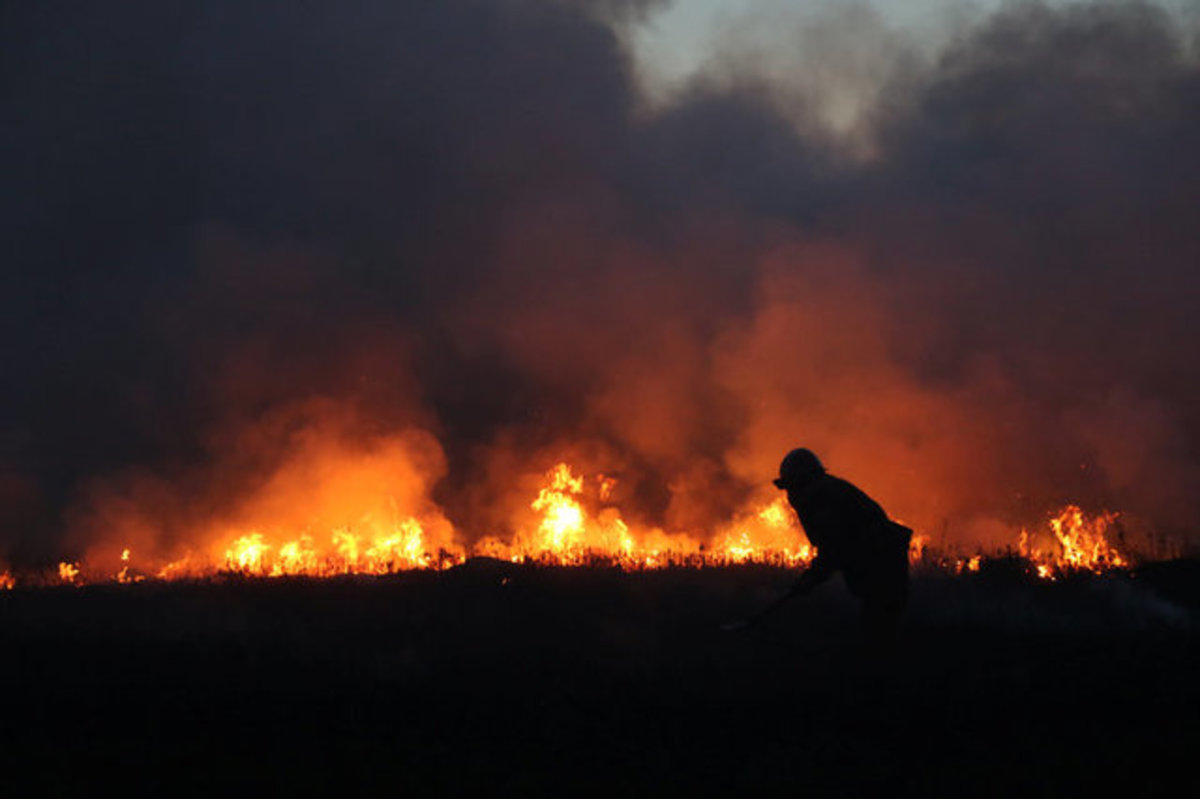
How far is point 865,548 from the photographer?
893 centimetres

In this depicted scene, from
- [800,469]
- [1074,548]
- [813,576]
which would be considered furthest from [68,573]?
[1074,548]

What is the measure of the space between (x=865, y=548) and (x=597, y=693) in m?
2.71

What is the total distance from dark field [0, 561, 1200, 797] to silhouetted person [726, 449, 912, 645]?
536 mm

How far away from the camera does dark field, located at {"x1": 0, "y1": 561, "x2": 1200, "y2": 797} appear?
6414 millimetres

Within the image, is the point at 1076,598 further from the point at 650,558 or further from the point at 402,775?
the point at 402,775

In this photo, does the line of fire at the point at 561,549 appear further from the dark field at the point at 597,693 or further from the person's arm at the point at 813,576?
the person's arm at the point at 813,576

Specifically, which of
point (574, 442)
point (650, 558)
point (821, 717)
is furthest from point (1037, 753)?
point (574, 442)

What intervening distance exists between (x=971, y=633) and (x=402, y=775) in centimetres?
692

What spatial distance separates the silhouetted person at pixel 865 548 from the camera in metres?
8.92

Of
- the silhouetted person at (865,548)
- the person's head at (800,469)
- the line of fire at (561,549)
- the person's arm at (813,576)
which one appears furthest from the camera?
the line of fire at (561,549)

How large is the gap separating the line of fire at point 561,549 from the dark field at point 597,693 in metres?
2.12

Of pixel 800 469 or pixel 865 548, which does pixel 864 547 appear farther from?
pixel 800 469

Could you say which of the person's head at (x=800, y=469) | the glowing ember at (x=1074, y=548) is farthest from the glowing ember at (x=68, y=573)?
the glowing ember at (x=1074, y=548)

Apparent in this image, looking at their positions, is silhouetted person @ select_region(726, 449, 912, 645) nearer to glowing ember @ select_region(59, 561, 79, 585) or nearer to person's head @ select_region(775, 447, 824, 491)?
person's head @ select_region(775, 447, 824, 491)
